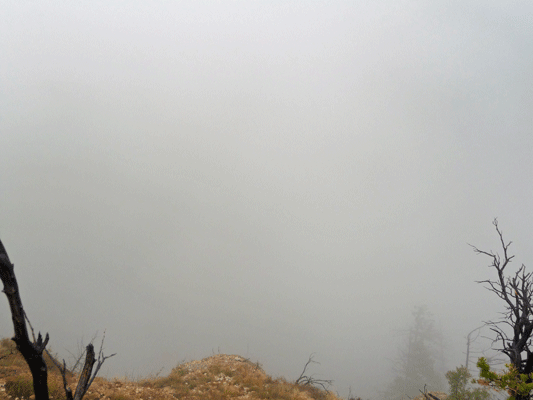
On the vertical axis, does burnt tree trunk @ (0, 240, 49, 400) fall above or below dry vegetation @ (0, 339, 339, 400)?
above

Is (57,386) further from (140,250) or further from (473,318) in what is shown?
(140,250)

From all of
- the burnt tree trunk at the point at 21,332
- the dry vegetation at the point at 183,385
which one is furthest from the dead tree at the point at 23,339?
the dry vegetation at the point at 183,385

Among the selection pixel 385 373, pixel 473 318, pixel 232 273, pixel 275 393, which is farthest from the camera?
pixel 232 273

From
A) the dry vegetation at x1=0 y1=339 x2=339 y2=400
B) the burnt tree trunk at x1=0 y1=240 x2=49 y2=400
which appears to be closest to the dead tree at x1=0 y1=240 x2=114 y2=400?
the burnt tree trunk at x1=0 y1=240 x2=49 y2=400

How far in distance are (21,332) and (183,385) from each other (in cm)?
1340

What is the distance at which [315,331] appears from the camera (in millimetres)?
92250

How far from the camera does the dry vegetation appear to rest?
873 centimetres

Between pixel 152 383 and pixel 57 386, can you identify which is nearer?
pixel 57 386

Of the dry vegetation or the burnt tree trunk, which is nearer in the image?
the burnt tree trunk

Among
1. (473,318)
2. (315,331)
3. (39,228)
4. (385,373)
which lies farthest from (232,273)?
(39,228)

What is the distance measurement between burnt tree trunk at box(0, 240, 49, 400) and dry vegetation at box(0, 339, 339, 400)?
9358 millimetres

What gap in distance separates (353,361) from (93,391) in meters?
81.7

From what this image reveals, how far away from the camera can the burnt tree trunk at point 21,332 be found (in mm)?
1960

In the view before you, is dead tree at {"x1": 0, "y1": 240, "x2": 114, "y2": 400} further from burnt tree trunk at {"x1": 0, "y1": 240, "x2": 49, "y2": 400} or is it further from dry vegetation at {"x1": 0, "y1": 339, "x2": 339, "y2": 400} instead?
dry vegetation at {"x1": 0, "y1": 339, "x2": 339, "y2": 400}
